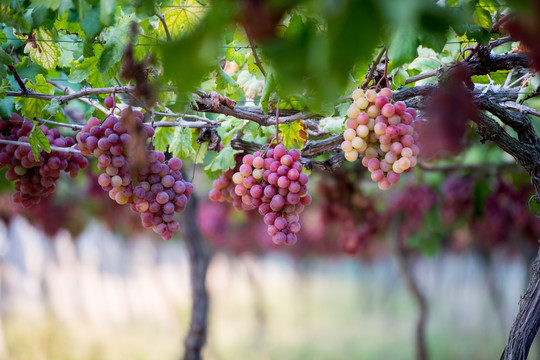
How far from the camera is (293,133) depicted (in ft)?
6.11

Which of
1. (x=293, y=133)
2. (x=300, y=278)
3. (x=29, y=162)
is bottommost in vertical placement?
(x=300, y=278)

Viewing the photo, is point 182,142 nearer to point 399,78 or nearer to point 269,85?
point 269,85

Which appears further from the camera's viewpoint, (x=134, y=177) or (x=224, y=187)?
(x=224, y=187)

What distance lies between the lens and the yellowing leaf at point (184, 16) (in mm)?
1517

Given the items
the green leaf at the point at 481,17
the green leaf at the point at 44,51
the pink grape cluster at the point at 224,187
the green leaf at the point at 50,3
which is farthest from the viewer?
the pink grape cluster at the point at 224,187

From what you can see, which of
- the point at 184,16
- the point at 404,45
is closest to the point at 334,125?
the point at 184,16

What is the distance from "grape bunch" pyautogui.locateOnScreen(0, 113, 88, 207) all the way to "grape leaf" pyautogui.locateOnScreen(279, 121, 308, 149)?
782mm

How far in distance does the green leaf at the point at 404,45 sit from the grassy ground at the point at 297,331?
228 inches

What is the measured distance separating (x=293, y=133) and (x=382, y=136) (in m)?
0.60

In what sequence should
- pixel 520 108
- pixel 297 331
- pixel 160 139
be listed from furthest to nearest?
1. pixel 297 331
2. pixel 160 139
3. pixel 520 108

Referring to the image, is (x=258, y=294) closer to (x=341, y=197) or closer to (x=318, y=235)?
(x=318, y=235)

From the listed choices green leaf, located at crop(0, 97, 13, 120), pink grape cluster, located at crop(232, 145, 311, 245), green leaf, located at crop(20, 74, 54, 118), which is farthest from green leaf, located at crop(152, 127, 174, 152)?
pink grape cluster, located at crop(232, 145, 311, 245)

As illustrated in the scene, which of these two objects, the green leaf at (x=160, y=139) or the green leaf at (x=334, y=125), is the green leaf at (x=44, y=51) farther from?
the green leaf at (x=334, y=125)

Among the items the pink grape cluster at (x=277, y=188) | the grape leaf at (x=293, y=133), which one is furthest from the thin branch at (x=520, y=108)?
the pink grape cluster at (x=277, y=188)
